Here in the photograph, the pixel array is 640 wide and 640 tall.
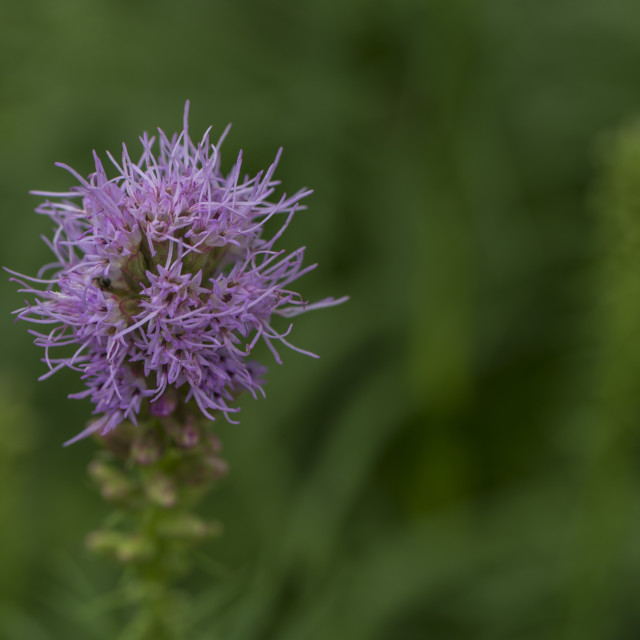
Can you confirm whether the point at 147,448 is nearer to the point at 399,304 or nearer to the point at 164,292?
the point at 164,292

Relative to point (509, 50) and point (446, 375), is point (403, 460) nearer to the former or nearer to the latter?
point (446, 375)

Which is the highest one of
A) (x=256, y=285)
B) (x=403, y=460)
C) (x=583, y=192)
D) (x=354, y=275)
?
(x=583, y=192)

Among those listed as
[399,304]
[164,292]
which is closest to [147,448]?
[164,292]

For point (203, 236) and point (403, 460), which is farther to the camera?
point (403, 460)

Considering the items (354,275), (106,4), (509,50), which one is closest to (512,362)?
(354,275)

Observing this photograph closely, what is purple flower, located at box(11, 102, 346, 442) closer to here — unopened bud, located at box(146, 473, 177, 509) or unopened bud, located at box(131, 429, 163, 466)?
unopened bud, located at box(131, 429, 163, 466)

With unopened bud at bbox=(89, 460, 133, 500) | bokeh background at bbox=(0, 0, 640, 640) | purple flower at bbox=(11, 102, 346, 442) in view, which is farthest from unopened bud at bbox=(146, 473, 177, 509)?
bokeh background at bbox=(0, 0, 640, 640)
